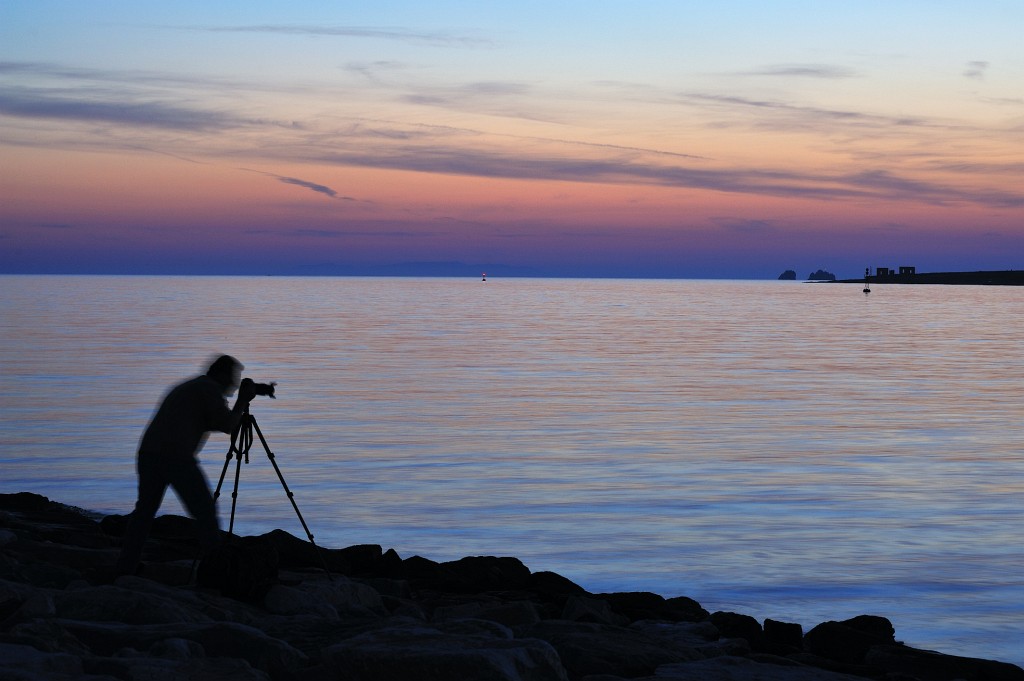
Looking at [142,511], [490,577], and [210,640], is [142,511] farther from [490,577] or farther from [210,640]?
[490,577]

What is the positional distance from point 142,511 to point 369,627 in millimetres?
2336

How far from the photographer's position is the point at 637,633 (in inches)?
376

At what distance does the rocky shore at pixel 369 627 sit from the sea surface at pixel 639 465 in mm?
1532

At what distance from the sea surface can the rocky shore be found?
60.3 inches

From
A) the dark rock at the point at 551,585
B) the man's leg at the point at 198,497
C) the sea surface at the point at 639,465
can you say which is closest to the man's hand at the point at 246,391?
the man's leg at the point at 198,497

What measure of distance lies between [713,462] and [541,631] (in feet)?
38.1

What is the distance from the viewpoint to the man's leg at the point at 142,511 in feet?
32.1

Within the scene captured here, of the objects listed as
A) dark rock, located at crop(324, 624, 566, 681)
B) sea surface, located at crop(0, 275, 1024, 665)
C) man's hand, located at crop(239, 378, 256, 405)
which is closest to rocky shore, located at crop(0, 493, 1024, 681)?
dark rock, located at crop(324, 624, 566, 681)

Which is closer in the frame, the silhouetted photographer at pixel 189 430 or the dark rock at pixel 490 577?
the silhouetted photographer at pixel 189 430

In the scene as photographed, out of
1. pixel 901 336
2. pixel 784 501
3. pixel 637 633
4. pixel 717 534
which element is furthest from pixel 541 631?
pixel 901 336

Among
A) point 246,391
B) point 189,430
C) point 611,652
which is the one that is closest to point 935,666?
point 611,652

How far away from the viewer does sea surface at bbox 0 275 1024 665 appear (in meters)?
13.3

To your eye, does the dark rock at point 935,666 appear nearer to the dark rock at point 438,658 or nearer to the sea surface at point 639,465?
the sea surface at point 639,465

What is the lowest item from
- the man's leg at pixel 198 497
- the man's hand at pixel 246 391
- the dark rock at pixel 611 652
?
the dark rock at pixel 611 652
